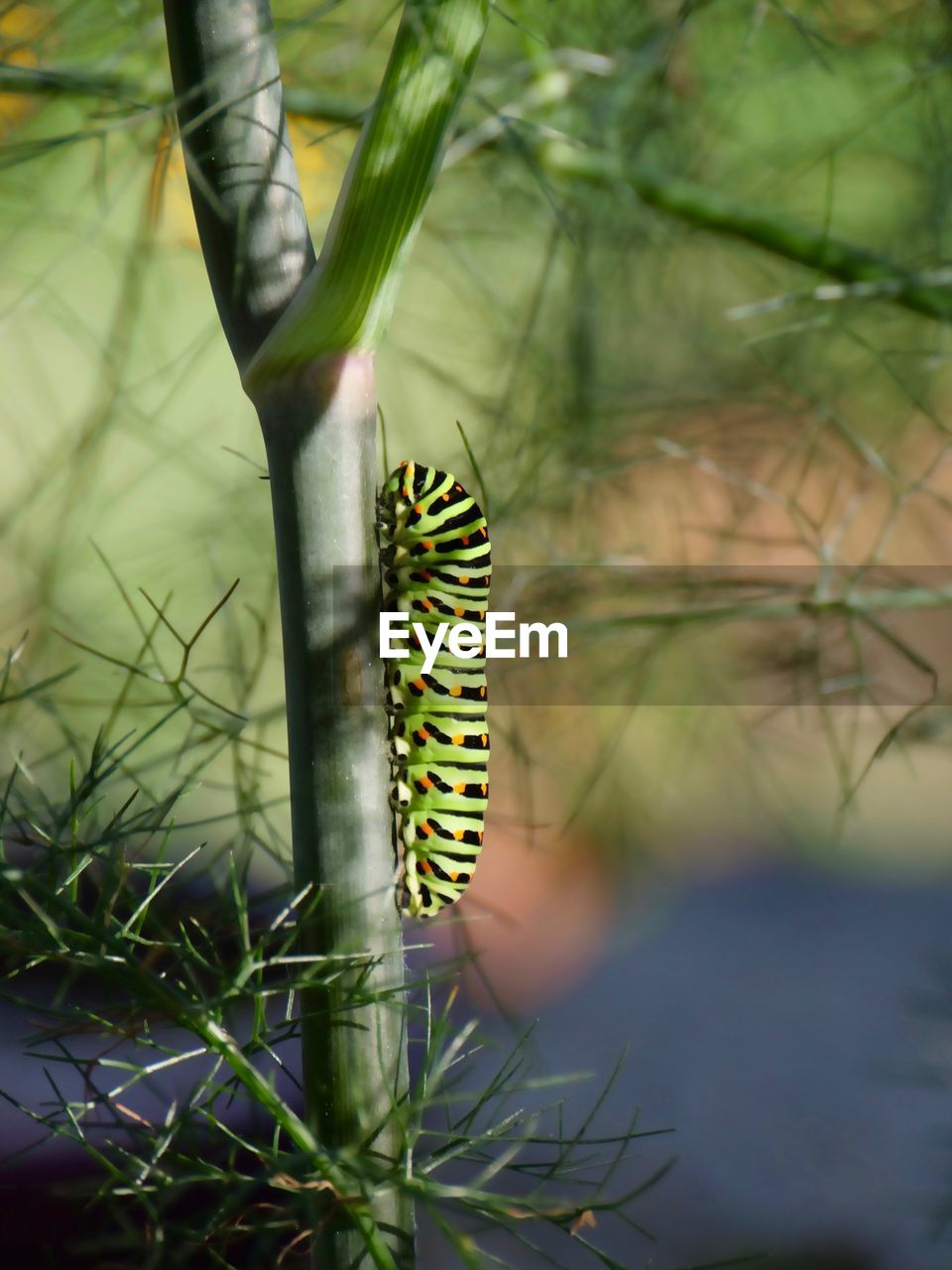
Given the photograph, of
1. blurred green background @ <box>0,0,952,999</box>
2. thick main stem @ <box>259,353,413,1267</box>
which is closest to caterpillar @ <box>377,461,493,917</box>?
thick main stem @ <box>259,353,413,1267</box>

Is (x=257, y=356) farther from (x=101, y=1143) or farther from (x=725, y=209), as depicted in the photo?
(x=101, y=1143)

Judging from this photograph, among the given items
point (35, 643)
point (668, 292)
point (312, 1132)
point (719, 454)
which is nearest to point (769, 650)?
point (719, 454)

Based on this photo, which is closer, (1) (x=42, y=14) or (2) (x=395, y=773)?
(2) (x=395, y=773)

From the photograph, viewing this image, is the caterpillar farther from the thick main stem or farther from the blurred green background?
the blurred green background

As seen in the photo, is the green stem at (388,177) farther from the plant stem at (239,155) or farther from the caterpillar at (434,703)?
the caterpillar at (434,703)

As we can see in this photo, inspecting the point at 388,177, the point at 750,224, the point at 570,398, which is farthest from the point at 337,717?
the point at 570,398

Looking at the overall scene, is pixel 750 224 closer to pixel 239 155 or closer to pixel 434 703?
pixel 434 703
